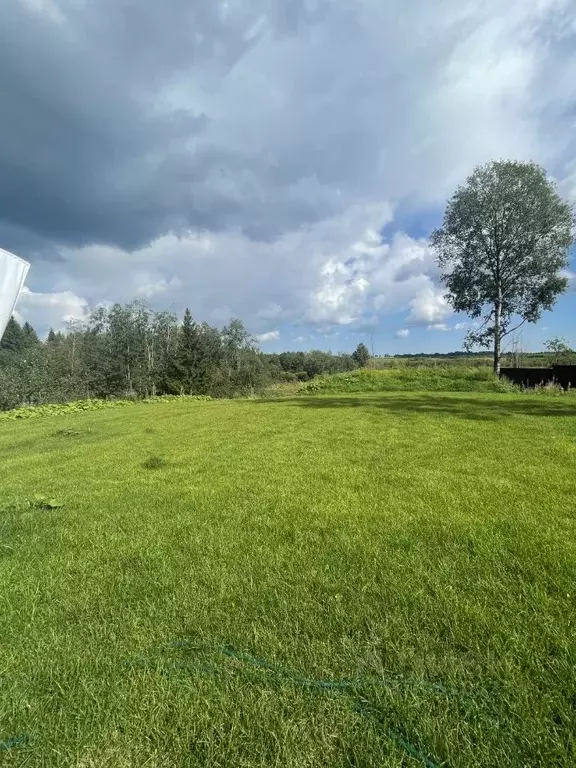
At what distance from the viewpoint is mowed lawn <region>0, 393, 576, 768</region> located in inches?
54.8

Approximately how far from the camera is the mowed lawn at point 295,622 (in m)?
1.39

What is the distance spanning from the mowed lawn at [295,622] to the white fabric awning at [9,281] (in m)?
1.73

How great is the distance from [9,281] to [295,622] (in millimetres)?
2511

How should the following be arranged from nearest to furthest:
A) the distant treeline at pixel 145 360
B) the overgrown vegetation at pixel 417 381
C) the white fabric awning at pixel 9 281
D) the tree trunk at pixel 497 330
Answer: the white fabric awning at pixel 9 281
the overgrown vegetation at pixel 417 381
the tree trunk at pixel 497 330
the distant treeline at pixel 145 360

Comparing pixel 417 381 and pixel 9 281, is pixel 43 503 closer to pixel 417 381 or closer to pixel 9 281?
pixel 9 281

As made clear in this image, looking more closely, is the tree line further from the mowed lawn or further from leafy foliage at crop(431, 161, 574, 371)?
the mowed lawn

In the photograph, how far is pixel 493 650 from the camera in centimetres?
174

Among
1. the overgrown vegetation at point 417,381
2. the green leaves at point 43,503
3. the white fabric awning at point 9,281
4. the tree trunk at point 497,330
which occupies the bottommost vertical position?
the green leaves at point 43,503

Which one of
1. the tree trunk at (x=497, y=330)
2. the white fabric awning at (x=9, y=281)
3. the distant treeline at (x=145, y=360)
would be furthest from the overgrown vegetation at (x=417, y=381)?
the white fabric awning at (x=9, y=281)

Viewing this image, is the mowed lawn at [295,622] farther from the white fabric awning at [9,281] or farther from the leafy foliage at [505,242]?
the leafy foliage at [505,242]

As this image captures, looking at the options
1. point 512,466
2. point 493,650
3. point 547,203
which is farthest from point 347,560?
point 547,203

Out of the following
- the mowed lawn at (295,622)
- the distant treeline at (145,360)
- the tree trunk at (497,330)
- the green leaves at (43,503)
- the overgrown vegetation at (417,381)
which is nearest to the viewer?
the mowed lawn at (295,622)

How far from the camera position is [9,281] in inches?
91.4

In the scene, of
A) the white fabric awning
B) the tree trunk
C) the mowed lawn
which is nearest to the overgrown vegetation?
the tree trunk
